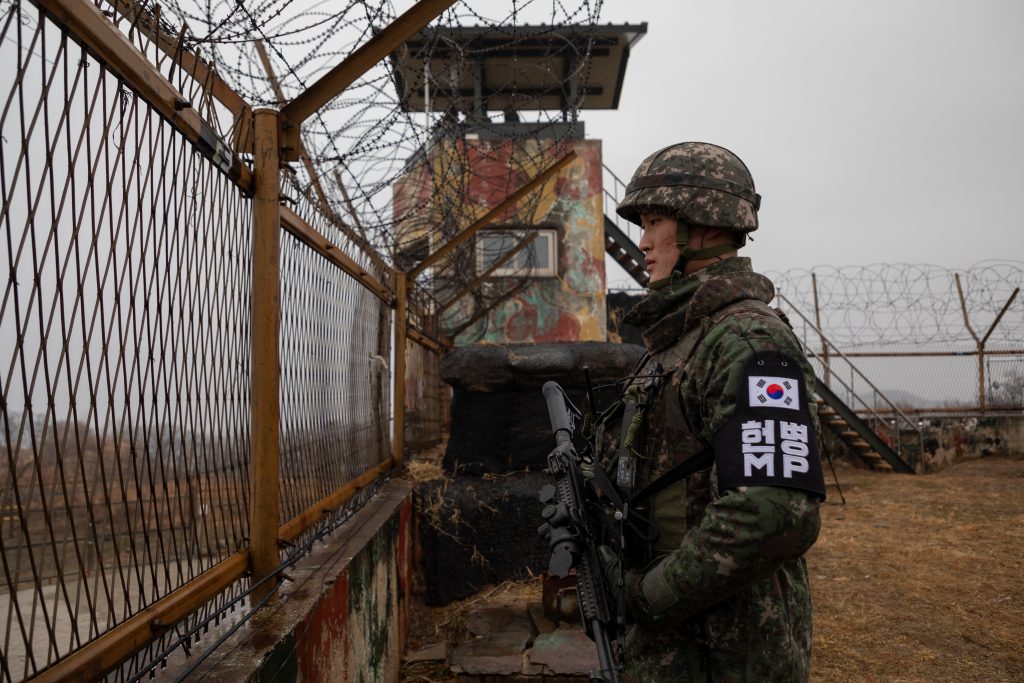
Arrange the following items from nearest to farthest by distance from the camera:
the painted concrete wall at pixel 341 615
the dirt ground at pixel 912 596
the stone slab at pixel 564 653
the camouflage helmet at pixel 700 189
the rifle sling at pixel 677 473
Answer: the rifle sling at pixel 677 473
the camouflage helmet at pixel 700 189
the painted concrete wall at pixel 341 615
the stone slab at pixel 564 653
the dirt ground at pixel 912 596

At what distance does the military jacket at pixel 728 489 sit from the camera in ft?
4.87

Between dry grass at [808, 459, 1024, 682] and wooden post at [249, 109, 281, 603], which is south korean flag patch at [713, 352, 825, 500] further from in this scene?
dry grass at [808, 459, 1024, 682]

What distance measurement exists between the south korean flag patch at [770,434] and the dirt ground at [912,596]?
2961 millimetres

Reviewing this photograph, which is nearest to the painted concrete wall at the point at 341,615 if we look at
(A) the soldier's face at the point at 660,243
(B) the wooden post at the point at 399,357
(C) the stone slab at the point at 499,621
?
(C) the stone slab at the point at 499,621

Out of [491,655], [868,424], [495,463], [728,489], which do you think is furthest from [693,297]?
[868,424]

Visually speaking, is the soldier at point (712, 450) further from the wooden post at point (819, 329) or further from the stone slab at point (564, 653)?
the wooden post at point (819, 329)

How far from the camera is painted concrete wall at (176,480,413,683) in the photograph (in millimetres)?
2033

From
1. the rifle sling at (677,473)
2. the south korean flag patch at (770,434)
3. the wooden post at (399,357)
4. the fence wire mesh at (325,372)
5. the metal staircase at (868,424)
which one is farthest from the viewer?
the metal staircase at (868,424)

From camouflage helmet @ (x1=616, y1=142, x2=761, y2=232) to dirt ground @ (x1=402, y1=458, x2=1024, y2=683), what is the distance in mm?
3012

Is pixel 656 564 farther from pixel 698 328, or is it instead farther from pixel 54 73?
pixel 54 73

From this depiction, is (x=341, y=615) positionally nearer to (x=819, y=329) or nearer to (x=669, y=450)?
(x=669, y=450)

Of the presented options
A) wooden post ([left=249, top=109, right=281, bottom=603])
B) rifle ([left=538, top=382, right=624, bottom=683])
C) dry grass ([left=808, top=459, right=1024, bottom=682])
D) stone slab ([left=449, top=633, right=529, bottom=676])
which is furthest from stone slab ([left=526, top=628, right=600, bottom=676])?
rifle ([left=538, top=382, right=624, bottom=683])

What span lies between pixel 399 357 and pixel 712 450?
4.00 metres

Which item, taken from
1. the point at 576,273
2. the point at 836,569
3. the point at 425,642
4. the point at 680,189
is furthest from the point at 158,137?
the point at 576,273
